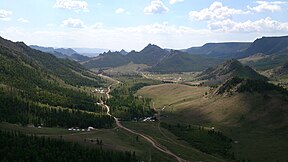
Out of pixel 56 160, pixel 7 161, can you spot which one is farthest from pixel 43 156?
pixel 7 161

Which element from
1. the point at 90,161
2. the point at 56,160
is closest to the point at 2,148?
the point at 56,160

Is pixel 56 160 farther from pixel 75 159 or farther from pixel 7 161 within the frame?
pixel 7 161

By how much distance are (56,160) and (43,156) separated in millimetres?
7524

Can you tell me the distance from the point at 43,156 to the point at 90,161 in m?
23.6

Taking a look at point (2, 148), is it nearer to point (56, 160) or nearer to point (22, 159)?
point (22, 159)

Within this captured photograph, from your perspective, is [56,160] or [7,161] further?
[56,160]

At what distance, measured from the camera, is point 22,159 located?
191250mm

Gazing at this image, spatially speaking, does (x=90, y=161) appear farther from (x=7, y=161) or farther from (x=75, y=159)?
(x=7, y=161)

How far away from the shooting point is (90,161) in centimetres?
19962

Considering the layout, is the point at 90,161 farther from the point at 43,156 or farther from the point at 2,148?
the point at 2,148

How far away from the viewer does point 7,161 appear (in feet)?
604

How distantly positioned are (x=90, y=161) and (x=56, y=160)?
1678 cm

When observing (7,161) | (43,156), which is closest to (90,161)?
(43,156)

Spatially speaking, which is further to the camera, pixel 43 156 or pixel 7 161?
pixel 43 156
